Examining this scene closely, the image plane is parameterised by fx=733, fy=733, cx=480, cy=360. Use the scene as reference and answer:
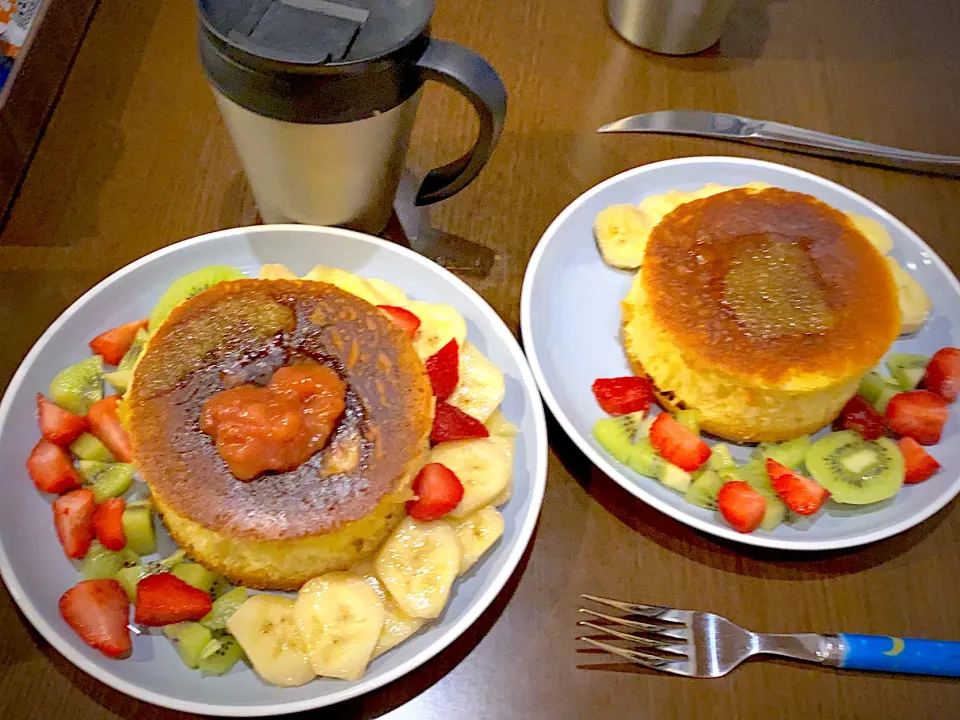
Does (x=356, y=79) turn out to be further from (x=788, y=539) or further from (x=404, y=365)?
(x=788, y=539)

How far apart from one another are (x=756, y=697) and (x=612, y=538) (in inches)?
13.6

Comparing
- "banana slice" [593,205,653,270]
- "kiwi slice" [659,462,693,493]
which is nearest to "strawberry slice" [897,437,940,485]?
"kiwi slice" [659,462,693,493]

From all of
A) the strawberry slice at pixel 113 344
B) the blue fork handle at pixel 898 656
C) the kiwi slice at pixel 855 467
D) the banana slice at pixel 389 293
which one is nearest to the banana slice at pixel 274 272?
the banana slice at pixel 389 293

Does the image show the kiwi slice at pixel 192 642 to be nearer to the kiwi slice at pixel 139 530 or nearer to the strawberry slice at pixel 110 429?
the kiwi slice at pixel 139 530

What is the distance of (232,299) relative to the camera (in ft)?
4.32

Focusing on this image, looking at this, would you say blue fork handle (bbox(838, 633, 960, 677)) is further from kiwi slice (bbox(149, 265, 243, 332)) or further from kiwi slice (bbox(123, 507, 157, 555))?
kiwi slice (bbox(149, 265, 243, 332))

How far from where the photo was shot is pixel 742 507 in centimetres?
131

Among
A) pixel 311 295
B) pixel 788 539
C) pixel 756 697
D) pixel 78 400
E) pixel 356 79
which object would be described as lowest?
pixel 756 697

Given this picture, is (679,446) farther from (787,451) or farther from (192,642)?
(192,642)

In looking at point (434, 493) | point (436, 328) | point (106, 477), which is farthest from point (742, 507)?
point (106, 477)

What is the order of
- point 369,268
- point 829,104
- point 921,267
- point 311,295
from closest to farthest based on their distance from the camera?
point 311,295 < point 369,268 < point 921,267 < point 829,104

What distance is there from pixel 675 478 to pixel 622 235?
1.98 feet

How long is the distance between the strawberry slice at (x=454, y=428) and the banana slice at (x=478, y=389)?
3 centimetres

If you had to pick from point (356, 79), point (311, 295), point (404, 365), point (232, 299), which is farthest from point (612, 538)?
point (356, 79)
